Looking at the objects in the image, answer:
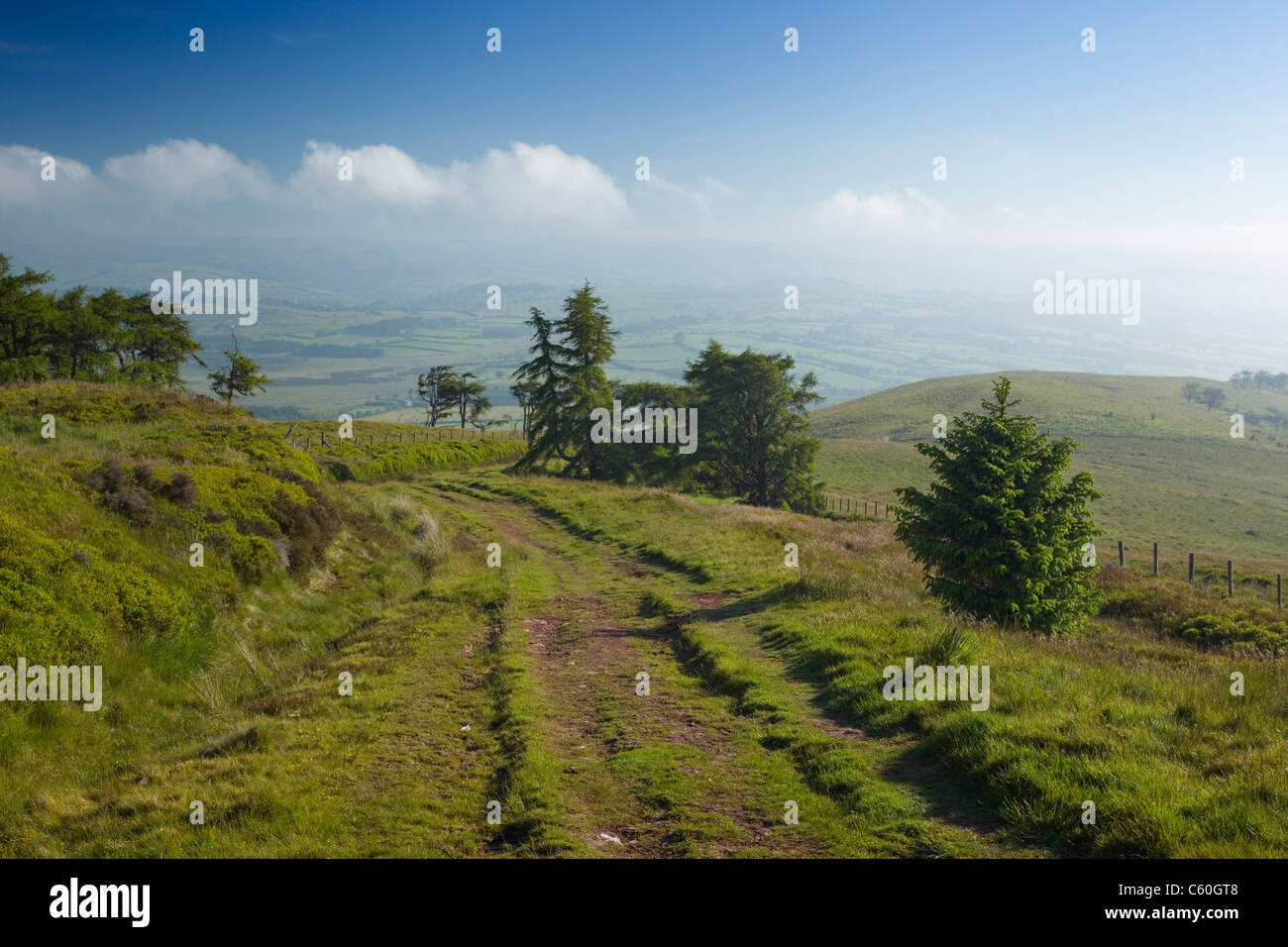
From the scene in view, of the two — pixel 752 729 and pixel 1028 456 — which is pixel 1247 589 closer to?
pixel 1028 456

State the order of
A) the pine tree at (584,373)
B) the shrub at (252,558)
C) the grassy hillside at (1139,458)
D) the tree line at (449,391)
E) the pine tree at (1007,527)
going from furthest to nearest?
the tree line at (449,391) < the grassy hillside at (1139,458) < the pine tree at (584,373) < the shrub at (252,558) < the pine tree at (1007,527)

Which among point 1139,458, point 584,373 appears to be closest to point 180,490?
point 584,373

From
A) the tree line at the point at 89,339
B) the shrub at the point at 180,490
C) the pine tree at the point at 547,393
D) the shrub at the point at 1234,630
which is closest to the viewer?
the shrub at the point at 180,490

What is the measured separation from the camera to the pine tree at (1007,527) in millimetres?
14945

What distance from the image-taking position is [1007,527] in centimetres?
1494

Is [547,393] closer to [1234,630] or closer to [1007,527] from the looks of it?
[1007,527]

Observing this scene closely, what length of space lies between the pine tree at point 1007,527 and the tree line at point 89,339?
44.3 metres

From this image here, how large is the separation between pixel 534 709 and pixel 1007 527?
10366mm

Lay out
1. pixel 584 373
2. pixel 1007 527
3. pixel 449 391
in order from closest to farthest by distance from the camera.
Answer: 1. pixel 1007 527
2. pixel 584 373
3. pixel 449 391

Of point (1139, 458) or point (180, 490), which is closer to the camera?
point (180, 490)

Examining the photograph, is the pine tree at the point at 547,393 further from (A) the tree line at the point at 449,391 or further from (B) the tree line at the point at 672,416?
(A) the tree line at the point at 449,391

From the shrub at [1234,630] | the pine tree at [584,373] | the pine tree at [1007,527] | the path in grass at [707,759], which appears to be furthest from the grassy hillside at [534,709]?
the pine tree at [584,373]

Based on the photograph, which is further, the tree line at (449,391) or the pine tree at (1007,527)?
the tree line at (449,391)
